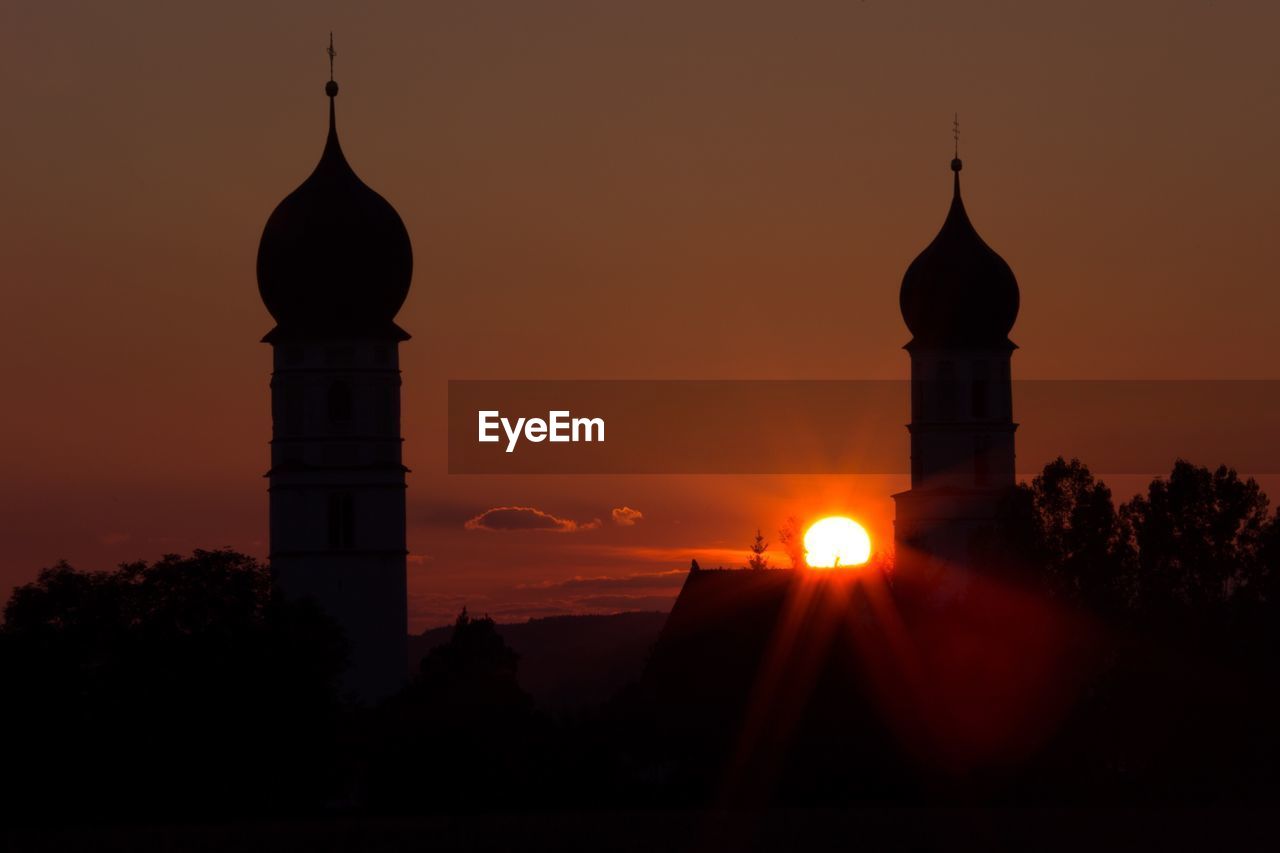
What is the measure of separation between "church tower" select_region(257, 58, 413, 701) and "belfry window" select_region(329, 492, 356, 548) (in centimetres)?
3

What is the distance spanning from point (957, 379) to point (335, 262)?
2736 centimetres

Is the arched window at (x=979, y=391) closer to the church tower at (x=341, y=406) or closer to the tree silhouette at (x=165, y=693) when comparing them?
the church tower at (x=341, y=406)

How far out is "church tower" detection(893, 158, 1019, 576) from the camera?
5108 inches

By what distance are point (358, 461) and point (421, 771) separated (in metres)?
43.9

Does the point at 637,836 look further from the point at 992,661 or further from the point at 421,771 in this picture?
the point at 992,661

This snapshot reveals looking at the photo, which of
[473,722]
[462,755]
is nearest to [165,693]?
[462,755]

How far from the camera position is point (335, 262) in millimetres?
112500

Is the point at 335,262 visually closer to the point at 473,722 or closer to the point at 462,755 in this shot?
the point at 473,722

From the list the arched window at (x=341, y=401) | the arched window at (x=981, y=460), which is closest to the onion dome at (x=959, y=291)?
the arched window at (x=981, y=460)

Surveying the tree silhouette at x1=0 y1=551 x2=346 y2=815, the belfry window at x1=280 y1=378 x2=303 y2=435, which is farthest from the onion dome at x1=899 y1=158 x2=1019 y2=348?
the tree silhouette at x1=0 y1=551 x2=346 y2=815

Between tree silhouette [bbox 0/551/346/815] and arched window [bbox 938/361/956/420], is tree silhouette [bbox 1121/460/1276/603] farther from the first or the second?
arched window [bbox 938/361/956/420]

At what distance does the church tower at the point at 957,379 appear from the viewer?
129750 mm

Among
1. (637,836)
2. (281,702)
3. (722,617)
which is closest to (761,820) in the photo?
(637,836)

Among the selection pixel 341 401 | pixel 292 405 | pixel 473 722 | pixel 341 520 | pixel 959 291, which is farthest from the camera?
pixel 959 291
